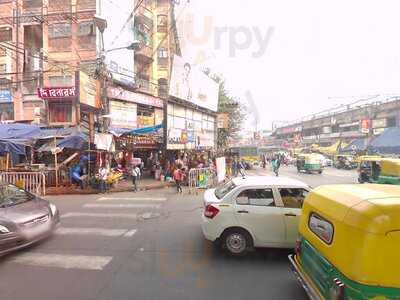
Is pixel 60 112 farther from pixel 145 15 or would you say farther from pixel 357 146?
pixel 357 146

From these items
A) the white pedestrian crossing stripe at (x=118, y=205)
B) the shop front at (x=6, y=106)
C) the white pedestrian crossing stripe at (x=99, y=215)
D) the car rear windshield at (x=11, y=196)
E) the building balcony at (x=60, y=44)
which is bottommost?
the white pedestrian crossing stripe at (x=99, y=215)

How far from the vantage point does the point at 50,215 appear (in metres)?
8.30

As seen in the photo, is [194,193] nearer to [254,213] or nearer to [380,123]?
[254,213]

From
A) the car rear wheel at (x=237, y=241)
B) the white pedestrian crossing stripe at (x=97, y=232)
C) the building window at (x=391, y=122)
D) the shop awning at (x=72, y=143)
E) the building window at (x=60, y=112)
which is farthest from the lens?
the building window at (x=391, y=122)

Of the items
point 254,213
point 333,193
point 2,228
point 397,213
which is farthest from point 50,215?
point 397,213

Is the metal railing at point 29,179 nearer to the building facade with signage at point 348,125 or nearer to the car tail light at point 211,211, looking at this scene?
the car tail light at point 211,211

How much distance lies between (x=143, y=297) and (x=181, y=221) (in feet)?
17.1

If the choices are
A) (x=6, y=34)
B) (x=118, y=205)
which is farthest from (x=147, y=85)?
(x=118, y=205)

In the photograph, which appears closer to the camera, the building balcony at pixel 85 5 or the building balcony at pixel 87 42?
the building balcony at pixel 87 42

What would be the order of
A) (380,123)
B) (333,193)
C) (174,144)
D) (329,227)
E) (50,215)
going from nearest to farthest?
(329,227) → (333,193) → (50,215) → (174,144) → (380,123)

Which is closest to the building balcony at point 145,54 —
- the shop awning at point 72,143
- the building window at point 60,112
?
the building window at point 60,112

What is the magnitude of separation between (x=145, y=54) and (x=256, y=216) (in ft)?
82.0

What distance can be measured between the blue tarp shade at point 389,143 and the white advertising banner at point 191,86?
57.6 feet

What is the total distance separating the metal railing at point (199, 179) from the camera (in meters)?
17.3
